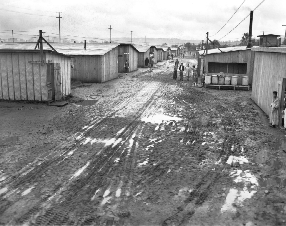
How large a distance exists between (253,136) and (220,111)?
4693 mm

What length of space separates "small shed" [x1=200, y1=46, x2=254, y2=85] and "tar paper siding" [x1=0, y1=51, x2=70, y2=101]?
48.8 feet

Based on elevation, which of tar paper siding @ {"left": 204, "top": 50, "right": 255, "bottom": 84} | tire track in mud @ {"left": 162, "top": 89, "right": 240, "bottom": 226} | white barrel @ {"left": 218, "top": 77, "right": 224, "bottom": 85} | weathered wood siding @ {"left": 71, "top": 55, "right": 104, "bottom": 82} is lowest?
tire track in mud @ {"left": 162, "top": 89, "right": 240, "bottom": 226}

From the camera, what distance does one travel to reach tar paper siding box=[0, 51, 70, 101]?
1739cm

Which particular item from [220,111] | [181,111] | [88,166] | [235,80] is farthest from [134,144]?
[235,80]

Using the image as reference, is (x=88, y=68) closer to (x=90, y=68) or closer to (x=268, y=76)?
(x=90, y=68)

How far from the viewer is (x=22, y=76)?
17562mm

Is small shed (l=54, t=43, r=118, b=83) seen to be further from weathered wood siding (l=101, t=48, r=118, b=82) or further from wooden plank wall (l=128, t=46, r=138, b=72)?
wooden plank wall (l=128, t=46, r=138, b=72)

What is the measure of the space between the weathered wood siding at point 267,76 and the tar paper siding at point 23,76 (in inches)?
465

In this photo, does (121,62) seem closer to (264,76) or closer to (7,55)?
(7,55)

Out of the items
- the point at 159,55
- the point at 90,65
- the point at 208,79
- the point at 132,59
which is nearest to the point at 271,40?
the point at 208,79

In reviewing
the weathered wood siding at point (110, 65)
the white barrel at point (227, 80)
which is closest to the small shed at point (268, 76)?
the white barrel at point (227, 80)

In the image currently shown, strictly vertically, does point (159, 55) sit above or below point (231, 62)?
above

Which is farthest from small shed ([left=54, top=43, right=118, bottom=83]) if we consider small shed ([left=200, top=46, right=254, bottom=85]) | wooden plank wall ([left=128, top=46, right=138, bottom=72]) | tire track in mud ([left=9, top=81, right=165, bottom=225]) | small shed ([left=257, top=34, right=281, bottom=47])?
tire track in mud ([left=9, top=81, right=165, bottom=225])

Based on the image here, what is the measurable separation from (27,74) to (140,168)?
11784 millimetres
